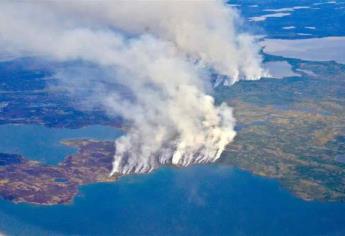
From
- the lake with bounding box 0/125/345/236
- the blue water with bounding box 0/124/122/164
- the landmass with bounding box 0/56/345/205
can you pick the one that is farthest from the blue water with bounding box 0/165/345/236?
the blue water with bounding box 0/124/122/164

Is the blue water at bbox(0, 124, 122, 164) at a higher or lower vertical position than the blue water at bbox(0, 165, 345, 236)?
higher

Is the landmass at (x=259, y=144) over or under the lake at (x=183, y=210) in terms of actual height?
over

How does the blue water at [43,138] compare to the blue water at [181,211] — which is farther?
the blue water at [43,138]

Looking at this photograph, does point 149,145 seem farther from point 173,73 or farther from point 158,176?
point 173,73

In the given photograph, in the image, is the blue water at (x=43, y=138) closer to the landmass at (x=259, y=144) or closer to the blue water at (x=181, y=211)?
the landmass at (x=259, y=144)

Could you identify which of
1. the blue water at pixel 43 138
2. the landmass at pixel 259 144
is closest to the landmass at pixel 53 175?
the landmass at pixel 259 144

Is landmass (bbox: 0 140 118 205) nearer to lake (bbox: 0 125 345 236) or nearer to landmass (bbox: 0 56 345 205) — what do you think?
landmass (bbox: 0 56 345 205)
